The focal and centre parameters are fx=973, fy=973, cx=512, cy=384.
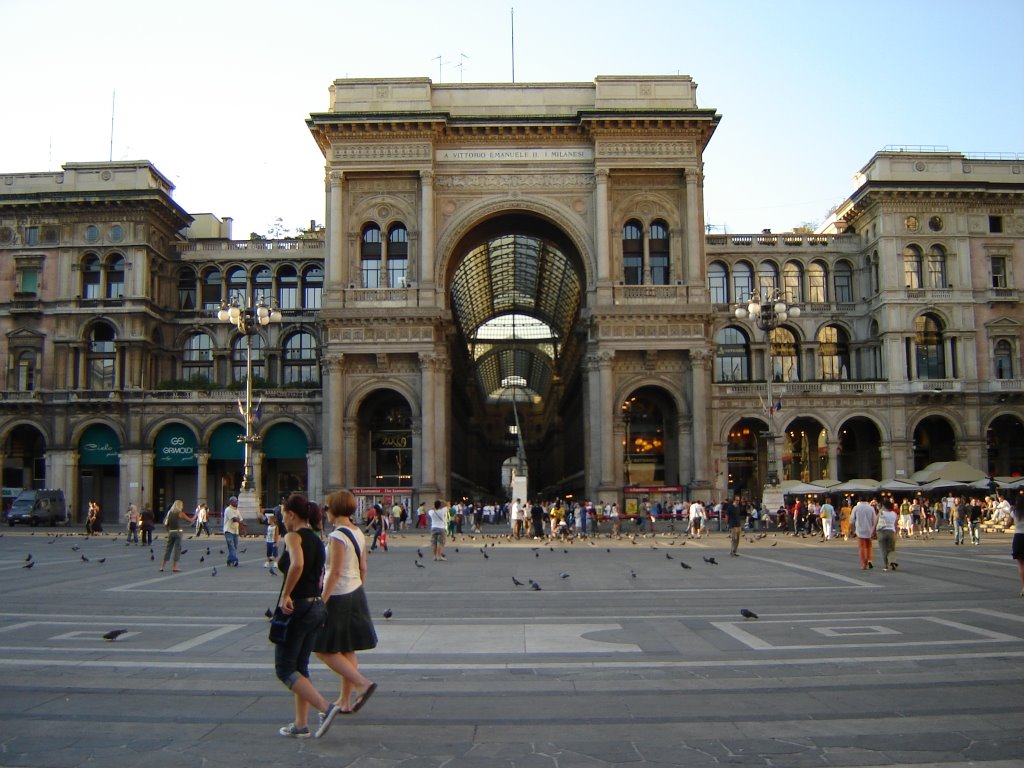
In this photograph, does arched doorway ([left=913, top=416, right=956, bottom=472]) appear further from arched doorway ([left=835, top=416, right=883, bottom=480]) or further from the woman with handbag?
the woman with handbag

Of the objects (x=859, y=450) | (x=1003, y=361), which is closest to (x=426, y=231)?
(x=859, y=450)

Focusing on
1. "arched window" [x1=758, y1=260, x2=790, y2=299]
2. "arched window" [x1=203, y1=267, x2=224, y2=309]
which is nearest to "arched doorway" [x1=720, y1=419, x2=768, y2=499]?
"arched window" [x1=758, y1=260, x2=790, y2=299]

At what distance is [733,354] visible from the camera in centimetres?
6812

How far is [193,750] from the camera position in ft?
24.8

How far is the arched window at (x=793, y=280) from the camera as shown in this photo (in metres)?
67.8

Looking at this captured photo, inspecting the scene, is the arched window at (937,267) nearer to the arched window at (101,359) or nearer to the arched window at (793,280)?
the arched window at (793,280)

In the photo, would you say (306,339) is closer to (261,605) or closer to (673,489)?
(673,489)

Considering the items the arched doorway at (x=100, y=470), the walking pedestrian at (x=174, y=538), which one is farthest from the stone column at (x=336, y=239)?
the walking pedestrian at (x=174, y=538)

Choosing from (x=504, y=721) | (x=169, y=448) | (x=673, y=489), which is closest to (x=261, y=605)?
(x=504, y=721)

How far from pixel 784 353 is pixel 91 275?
1866 inches

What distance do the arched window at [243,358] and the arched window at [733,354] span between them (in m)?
32.0

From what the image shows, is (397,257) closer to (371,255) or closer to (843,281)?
(371,255)

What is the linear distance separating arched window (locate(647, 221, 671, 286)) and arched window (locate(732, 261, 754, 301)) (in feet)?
40.2

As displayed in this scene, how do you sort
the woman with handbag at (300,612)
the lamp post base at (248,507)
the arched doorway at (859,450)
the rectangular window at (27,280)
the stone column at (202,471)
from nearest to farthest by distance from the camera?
1. the woman with handbag at (300,612)
2. the lamp post base at (248,507)
3. the stone column at (202,471)
4. the arched doorway at (859,450)
5. the rectangular window at (27,280)
